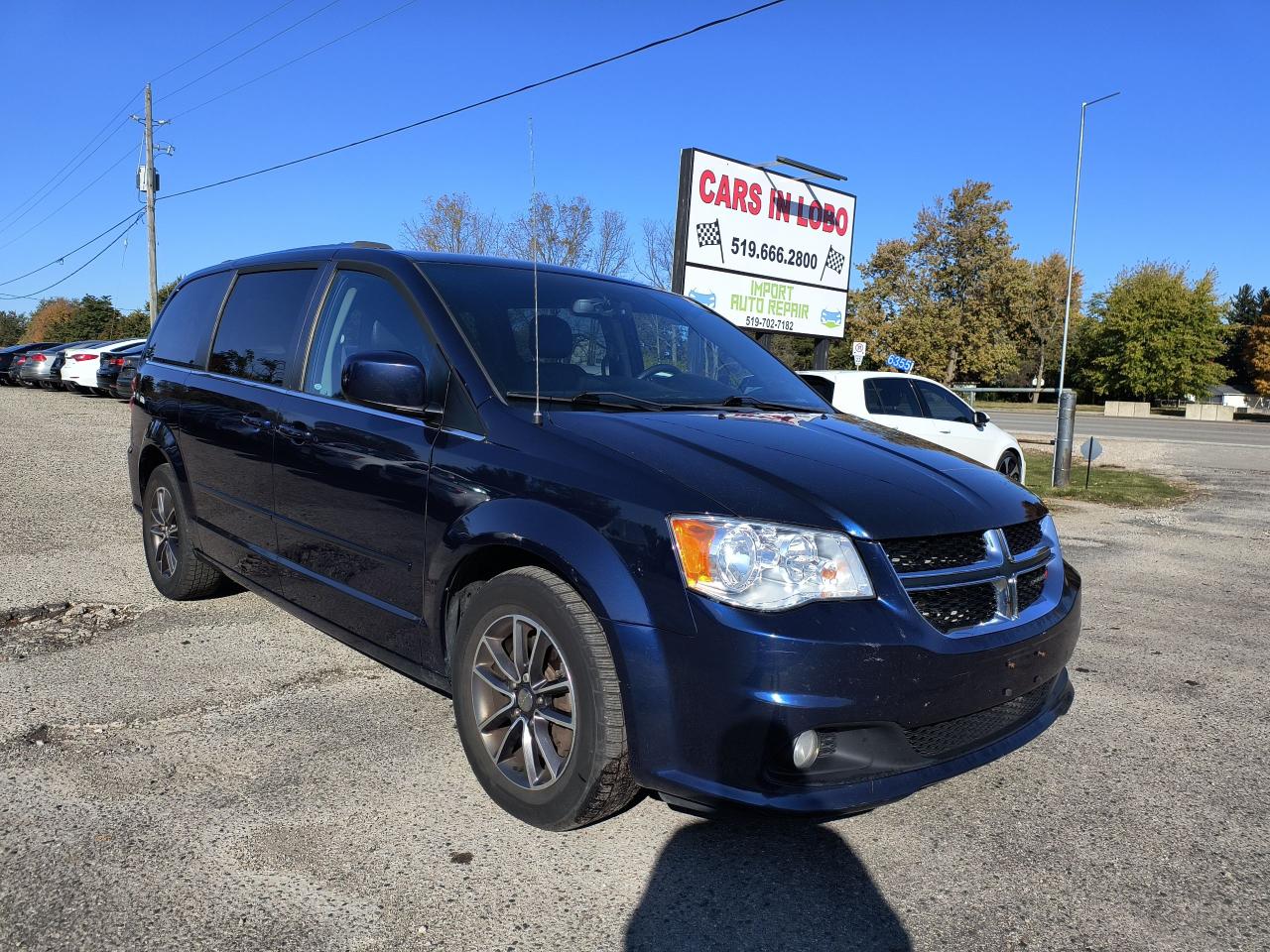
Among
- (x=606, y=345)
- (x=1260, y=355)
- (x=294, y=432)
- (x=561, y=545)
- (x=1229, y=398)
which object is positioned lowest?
(x=561, y=545)

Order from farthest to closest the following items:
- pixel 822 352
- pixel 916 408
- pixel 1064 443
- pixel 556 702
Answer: pixel 822 352 < pixel 1064 443 < pixel 916 408 < pixel 556 702

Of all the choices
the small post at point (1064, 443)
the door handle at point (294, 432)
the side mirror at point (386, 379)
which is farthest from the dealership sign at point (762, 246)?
the side mirror at point (386, 379)

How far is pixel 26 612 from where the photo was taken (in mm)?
5027

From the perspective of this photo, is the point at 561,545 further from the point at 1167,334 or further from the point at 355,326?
the point at 1167,334

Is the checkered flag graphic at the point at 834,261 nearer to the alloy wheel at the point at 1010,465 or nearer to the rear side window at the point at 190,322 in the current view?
the alloy wheel at the point at 1010,465

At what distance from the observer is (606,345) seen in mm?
3891

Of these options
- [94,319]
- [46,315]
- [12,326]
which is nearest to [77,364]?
[94,319]

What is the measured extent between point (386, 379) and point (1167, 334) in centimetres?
6606

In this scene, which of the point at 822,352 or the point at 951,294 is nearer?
the point at 822,352

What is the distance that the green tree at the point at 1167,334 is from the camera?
59156mm

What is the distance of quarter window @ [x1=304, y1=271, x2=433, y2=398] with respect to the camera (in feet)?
11.9

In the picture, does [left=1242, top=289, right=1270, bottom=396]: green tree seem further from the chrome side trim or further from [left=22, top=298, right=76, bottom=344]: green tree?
[left=22, top=298, right=76, bottom=344]: green tree

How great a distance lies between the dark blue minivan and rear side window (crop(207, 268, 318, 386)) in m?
0.03

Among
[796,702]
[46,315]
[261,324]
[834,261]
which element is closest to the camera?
[796,702]
